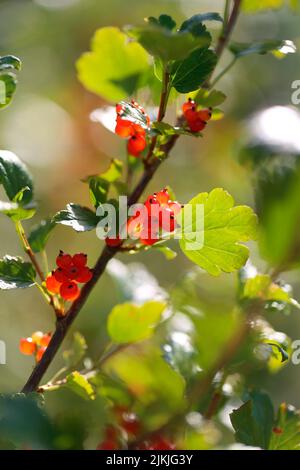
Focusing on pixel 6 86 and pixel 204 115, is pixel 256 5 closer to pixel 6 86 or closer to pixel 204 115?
pixel 204 115

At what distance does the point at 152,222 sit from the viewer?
1015 mm

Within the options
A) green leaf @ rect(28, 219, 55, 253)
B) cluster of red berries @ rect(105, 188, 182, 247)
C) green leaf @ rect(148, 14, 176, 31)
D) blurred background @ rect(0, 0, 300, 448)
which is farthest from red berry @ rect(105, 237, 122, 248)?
blurred background @ rect(0, 0, 300, 448)

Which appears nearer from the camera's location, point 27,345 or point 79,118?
point 27,345

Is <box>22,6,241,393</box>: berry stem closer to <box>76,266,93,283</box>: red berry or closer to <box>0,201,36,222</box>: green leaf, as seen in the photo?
<box>76,266,93,283</box>: red berry

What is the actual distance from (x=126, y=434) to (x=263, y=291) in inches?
13.8

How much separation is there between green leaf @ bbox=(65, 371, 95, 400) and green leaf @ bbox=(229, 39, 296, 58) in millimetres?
607

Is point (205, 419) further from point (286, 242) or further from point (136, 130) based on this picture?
point (286, 242)

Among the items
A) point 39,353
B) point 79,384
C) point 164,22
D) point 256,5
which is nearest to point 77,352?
point 39,353

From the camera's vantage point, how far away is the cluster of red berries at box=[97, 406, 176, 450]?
3.32 feet

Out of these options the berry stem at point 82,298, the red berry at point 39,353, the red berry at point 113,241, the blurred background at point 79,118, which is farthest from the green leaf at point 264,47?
the blurred background at point 79,118

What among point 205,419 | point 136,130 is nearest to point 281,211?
point 136,130

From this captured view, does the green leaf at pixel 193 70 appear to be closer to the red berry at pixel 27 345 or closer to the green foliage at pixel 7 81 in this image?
the green foliage at pixel 7 81

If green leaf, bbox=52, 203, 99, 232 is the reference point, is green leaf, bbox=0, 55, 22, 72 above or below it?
above

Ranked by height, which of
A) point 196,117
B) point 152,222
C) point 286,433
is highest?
point 196,117
